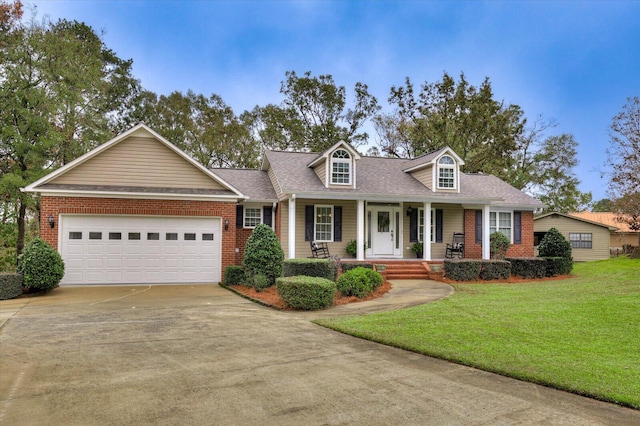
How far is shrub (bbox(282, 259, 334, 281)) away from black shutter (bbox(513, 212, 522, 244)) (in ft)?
40.0

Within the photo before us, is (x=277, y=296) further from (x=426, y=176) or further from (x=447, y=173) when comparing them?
(x=447, y=173)

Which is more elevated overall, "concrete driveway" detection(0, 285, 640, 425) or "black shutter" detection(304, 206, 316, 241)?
"black shutter" detection(304, 206, 316, 241)

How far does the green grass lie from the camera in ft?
15.9

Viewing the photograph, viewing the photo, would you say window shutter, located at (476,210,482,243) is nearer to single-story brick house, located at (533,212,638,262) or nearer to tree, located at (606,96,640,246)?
tree, located at (606,96,640,246)

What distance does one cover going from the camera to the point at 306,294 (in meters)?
9.58

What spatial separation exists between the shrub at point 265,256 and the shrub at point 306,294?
2755mm

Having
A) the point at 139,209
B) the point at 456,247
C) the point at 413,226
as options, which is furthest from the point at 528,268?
the point at 139,209

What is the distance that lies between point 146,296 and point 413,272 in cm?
943

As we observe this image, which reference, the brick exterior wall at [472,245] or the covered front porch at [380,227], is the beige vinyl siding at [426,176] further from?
the brick exterior wall at [472,245]

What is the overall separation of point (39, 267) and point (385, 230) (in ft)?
41.9

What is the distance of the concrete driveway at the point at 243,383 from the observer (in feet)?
12.4

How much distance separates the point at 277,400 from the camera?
4113 millimetres

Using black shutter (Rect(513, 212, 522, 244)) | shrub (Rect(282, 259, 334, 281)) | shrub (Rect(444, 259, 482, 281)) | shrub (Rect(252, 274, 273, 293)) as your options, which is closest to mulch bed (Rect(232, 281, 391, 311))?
shrub (Rect(252, 274, 273, 293))

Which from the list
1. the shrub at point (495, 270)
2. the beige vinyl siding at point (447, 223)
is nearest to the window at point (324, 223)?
the beige vinyl siding at point (447, 223)
